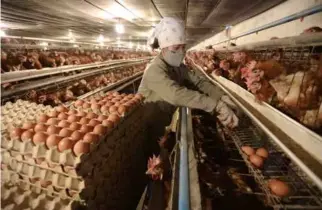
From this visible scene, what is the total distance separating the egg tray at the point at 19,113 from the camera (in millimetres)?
2066

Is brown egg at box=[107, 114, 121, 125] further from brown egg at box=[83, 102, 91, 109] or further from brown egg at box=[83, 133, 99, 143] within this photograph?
brown egg at box=[83, 102, 91, 109]

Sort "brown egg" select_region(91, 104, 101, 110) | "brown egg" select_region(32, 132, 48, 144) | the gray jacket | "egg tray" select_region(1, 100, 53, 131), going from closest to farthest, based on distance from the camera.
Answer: "brown egg" select_region(32, 132, 48, 144)
"egg tray" select_region(1, 100, 53, 131)
the gray jacket
"brown egg" select_region(91, 104, 101, 110)

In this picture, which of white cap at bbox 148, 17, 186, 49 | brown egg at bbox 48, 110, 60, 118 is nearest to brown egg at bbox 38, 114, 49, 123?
brown egg at bbox 48, 110, 60, 118

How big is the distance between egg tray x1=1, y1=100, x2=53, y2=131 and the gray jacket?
113cm

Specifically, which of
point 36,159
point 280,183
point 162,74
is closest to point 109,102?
point 162,74

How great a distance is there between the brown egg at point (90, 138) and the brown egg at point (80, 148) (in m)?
0.06

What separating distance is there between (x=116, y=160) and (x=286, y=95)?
5.08ft

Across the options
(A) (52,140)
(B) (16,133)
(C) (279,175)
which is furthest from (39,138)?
(C) (279,175)

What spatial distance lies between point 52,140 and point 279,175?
6.11 ft

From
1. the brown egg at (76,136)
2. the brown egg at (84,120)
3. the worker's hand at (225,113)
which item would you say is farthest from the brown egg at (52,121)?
the worker's hand at (225,113)

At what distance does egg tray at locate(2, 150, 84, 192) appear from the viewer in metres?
1.63

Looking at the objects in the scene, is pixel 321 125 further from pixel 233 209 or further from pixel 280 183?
pixel 233 209

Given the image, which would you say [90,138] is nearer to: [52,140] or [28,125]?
[52,140]

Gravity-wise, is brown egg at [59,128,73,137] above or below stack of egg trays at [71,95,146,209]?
above
